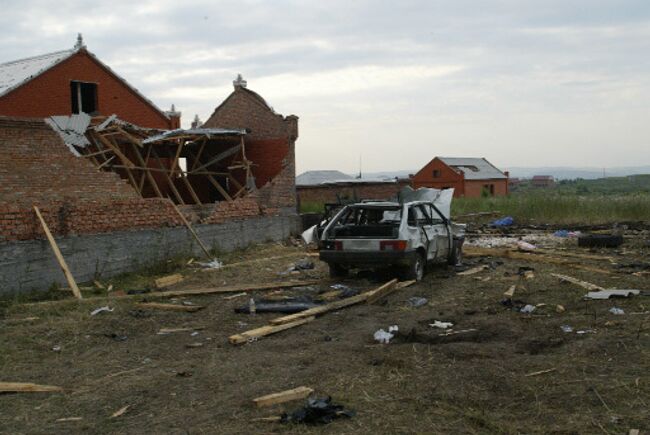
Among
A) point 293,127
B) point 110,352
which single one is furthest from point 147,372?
point 293,127

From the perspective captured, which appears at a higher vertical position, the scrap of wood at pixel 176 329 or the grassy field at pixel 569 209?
the grassy field at pixel 569 209

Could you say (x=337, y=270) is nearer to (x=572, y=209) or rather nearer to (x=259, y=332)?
(x=259, y=332)

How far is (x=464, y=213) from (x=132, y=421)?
92.0ft

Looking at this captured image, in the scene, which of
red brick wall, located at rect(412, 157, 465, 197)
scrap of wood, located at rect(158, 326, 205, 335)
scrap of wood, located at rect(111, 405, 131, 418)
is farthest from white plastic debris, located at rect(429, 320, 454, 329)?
red brick wall, located at rect(412, 157, 465, 197)

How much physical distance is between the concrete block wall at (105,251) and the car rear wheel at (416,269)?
6227 mm

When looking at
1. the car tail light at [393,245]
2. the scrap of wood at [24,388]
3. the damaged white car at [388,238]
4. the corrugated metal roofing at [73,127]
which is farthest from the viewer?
the corrugated metal roofing at [73,127]

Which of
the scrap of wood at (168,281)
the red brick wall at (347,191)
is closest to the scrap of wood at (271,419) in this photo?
the scrap of wood at (168,281)

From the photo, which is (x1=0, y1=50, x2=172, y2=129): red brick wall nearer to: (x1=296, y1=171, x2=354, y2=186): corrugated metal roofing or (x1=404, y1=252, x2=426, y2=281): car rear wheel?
(x1=404, y1=252, x2=426, y2=281): car rear wheel

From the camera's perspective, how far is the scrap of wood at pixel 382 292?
34.3 ft

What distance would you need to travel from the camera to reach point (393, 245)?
11562 millimetres

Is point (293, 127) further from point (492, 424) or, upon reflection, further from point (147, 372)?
point (492, 424)

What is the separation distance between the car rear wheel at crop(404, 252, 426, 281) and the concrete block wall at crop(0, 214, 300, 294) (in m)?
6.23

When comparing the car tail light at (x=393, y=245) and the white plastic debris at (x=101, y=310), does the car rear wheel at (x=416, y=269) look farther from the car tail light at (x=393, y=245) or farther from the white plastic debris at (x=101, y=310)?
the white plastic debris at (x=101, y=310)

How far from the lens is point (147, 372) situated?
6941 millimetres
